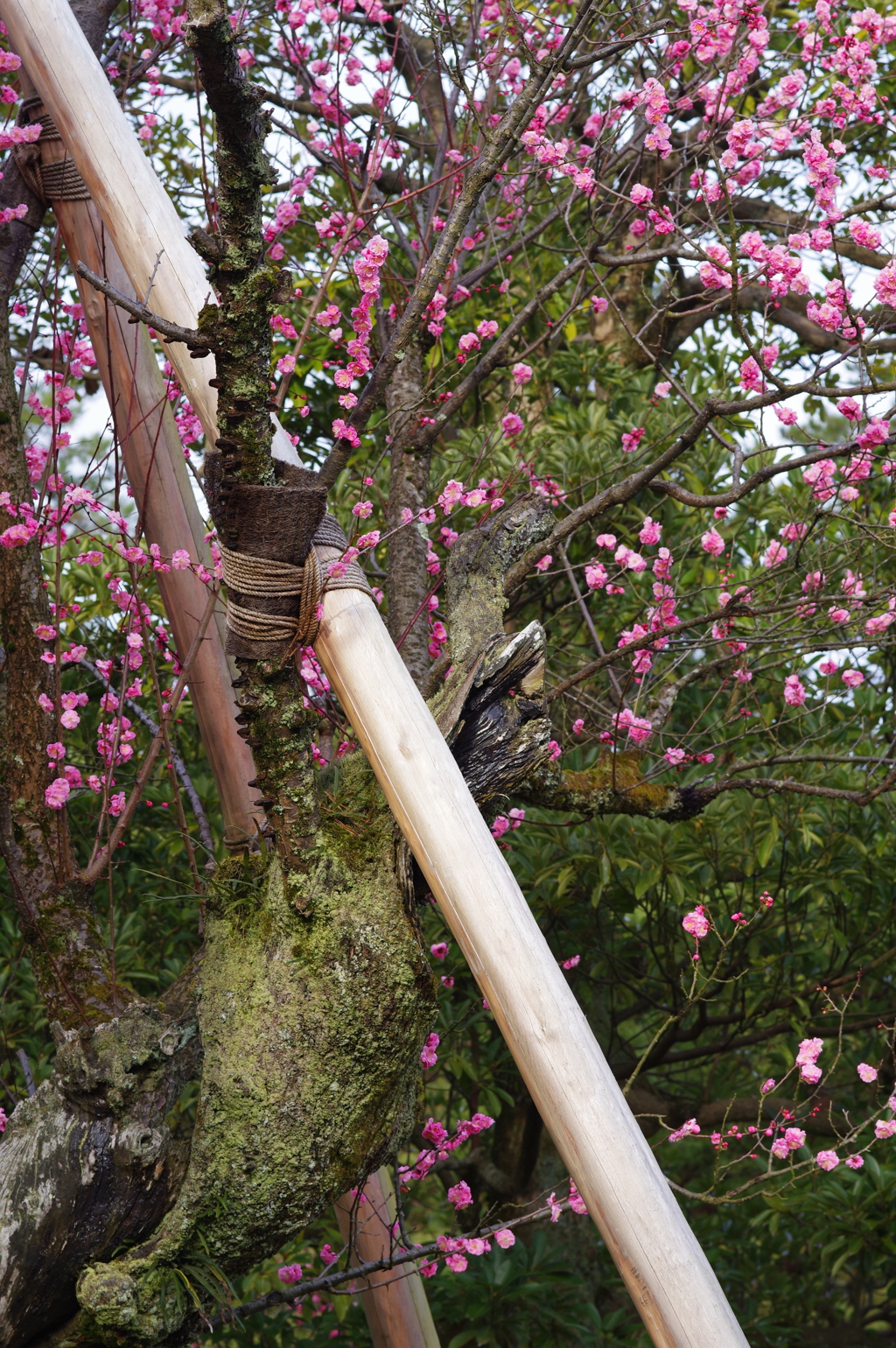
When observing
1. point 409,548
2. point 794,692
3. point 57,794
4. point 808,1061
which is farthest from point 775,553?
point 57,794

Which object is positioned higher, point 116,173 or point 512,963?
point 116,173

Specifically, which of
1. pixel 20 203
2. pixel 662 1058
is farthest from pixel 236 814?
pixel 662 1058

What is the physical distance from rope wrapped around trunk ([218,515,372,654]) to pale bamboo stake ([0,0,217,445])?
0.28 m

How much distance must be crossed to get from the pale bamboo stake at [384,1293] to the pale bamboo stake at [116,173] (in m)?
1.79

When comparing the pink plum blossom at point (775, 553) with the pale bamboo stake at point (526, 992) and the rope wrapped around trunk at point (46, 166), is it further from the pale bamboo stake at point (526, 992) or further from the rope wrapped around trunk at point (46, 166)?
the rope wrapped around trunk at point (46, 166)

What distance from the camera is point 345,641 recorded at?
1590 mm

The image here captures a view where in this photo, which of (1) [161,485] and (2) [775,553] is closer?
(1) [161,485]

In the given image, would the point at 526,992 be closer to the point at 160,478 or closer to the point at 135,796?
the point at 135,796

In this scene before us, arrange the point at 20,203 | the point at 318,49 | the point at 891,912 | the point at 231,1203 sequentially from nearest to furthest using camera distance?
the point at 231,1203 < the point at 20,203 < the point at 891,912 < the point at 318,49

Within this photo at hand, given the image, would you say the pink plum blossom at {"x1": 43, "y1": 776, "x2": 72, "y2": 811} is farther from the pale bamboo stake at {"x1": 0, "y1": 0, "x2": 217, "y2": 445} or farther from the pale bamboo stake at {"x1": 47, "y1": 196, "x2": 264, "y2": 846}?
the pale bamboo stake at {"x1": 0, "y1": 0, "x2": 217, "y2": 445}

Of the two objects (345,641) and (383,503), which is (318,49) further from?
(345,641)

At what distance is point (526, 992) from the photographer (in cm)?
143

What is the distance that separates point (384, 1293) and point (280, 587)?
185 cm

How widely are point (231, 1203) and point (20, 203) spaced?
85.2 inches
